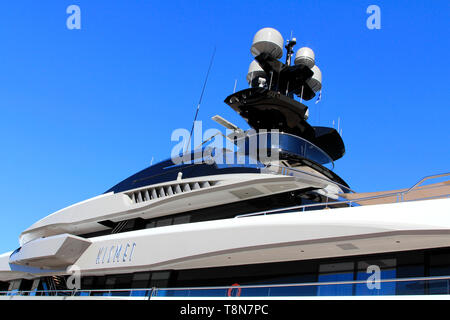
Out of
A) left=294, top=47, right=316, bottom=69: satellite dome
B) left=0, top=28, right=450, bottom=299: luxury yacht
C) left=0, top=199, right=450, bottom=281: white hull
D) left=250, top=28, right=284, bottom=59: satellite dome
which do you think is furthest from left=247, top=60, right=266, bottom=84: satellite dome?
left=0, top=199, right=450, bottom=281: white hull

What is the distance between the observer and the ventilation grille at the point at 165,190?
1215cm

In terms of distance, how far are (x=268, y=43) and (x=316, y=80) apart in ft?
8.69

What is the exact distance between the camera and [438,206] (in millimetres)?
6973

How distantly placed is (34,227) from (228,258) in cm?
1053

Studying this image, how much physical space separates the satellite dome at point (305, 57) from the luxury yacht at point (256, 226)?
5 centimetres

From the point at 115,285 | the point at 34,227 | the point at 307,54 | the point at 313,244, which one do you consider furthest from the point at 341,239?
the point at 34,227

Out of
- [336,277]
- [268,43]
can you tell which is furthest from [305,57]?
[336,277]

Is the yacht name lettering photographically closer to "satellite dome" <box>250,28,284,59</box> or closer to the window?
the window

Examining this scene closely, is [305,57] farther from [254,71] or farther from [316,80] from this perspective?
[254,71]

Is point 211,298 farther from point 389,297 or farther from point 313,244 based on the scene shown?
point 389,297

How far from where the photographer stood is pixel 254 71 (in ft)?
53.2
